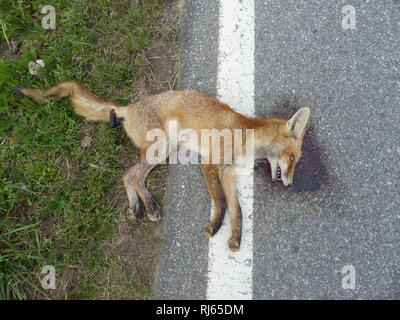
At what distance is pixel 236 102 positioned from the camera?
345cm

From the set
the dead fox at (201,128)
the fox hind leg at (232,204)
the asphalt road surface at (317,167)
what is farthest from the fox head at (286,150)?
the fox hind leg at (232,204)

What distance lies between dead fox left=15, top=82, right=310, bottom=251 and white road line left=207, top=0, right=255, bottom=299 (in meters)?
0.17

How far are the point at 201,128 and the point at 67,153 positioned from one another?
1.67 meters

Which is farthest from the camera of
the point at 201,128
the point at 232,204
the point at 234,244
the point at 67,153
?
the point at 67,153

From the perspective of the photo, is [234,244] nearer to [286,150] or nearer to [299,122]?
[286,150]

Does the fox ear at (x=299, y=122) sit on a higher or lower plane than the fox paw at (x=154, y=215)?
higher

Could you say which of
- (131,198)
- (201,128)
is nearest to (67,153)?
(131,198)

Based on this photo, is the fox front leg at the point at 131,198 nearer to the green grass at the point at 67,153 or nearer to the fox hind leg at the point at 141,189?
the fox hind leg at the point at 141,189

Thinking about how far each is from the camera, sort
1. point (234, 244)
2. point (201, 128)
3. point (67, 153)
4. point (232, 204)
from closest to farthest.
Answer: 1. point (234, 244)
2. point (232, 204)
3. point (201, 128)
4. point (67, 153)

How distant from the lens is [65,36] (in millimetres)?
3709

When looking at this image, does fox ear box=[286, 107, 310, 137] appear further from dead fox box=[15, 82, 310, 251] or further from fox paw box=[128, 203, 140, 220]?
fox paw box=[128, 203, 140, 220]

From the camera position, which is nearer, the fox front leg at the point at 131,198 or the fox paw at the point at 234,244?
the fox paw at the point at 234,244

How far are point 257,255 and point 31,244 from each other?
98.0 inches

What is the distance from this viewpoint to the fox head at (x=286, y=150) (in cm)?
313
